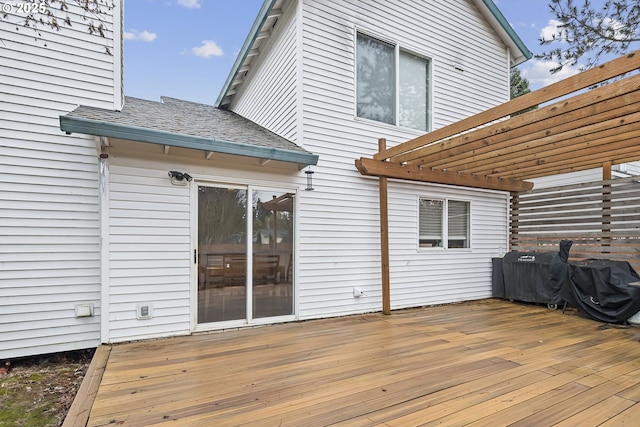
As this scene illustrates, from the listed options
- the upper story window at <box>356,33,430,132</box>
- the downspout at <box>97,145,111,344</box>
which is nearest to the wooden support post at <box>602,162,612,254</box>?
the upper story window at <box>356,33,430,132</box>

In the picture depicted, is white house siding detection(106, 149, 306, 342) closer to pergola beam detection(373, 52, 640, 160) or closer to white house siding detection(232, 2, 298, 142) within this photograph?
white house siding detection(232, 2, 298, 142)

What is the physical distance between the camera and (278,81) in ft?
19.6

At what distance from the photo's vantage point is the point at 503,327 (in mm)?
4770

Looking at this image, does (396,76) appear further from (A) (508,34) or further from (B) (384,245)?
(A) (508,34)

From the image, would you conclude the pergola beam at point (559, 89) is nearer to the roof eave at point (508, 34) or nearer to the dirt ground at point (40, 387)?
the roof eave at point (508, 34)

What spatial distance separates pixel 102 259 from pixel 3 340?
1.32m

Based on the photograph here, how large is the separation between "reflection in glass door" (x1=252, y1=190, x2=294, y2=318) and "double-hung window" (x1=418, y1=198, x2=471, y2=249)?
2613mm

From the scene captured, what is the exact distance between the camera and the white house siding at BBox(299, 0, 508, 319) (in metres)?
5.22

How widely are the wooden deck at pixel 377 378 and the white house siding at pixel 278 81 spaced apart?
3.08 meters

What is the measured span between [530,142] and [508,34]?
4031 mm

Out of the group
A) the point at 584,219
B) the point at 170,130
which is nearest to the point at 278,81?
the point at 170,130

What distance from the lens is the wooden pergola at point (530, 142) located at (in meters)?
3.06

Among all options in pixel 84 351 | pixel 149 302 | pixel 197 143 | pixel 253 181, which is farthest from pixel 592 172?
pixel 84 351

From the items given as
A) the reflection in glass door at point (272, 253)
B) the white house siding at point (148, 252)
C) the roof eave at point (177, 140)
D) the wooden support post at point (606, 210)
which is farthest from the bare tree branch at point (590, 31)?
the white house siding at point (148, 252)
